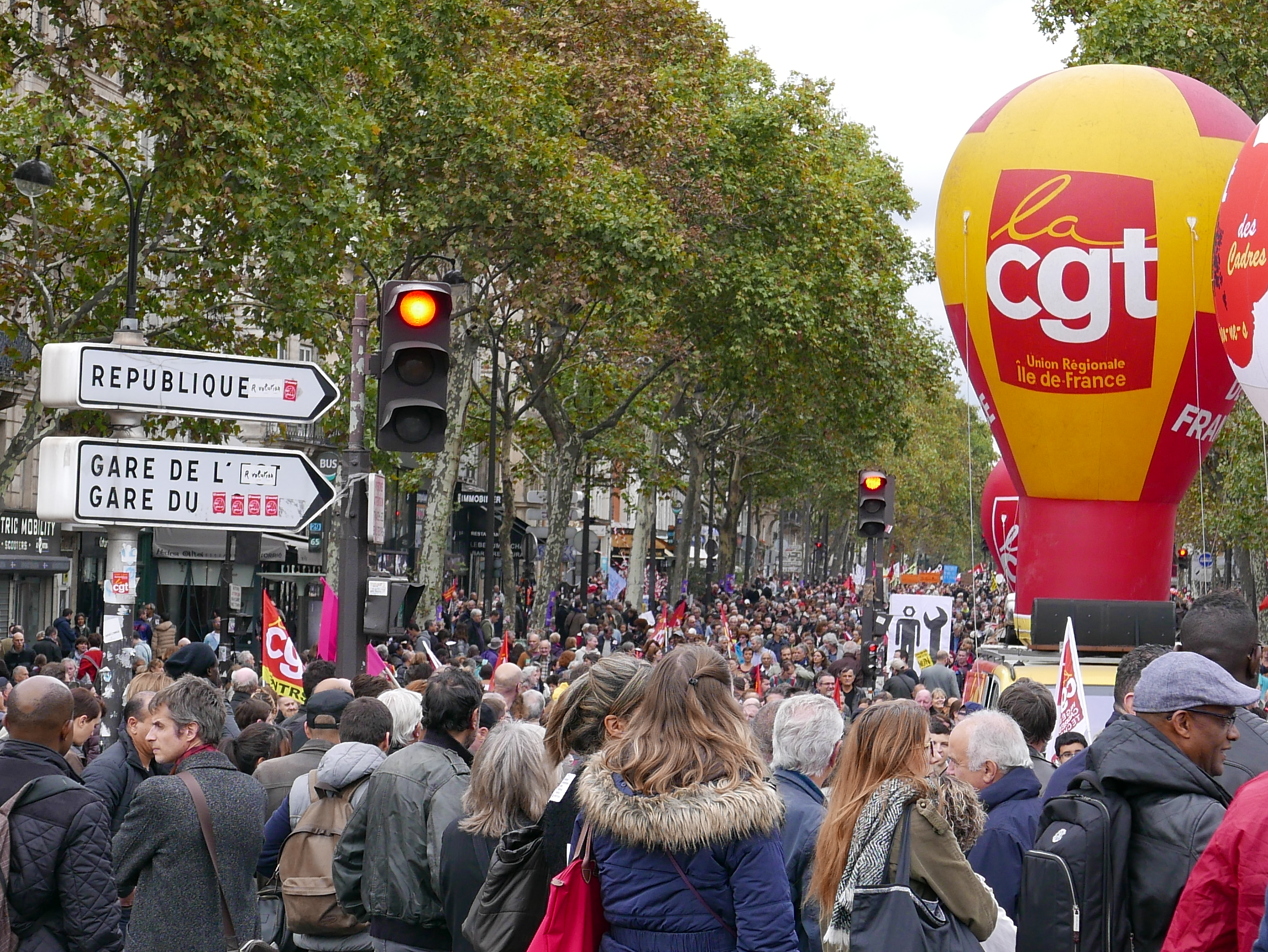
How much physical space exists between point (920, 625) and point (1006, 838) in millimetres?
13634

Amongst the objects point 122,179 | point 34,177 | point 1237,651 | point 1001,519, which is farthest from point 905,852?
point 1001,519

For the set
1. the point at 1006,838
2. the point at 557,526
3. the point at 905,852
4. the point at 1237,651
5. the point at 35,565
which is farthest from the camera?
the point at 557,526

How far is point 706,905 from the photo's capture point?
158 inches

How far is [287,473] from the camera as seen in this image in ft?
24.4

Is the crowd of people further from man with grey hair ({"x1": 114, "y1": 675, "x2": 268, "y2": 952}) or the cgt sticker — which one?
the cgt sticker

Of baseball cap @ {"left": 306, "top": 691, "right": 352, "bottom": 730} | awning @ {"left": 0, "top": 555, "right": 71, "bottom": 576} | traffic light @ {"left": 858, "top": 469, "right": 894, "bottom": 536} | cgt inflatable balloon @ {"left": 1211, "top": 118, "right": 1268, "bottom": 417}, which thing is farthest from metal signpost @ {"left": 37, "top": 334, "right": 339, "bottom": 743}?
awning @ {"left": 0, "top": 555, "right": 71, "bottom": 576}

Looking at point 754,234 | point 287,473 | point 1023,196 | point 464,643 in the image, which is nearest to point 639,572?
point 754,234

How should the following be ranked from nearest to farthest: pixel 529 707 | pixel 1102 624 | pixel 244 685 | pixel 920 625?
1. pixel 529 707
2. pixel 244 685
3. pixel 1102 624
4. pixel 920 625

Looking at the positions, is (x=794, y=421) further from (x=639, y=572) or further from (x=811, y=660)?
(x=811, y=660)

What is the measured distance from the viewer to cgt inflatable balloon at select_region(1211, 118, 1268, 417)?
1006 cm

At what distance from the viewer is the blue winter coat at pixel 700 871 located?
13.0 feet

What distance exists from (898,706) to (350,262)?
2115 centimetres

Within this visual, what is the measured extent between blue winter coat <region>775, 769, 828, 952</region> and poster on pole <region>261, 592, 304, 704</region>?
7.10 m

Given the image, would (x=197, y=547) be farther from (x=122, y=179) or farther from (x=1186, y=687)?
(x=1186, y=687)
